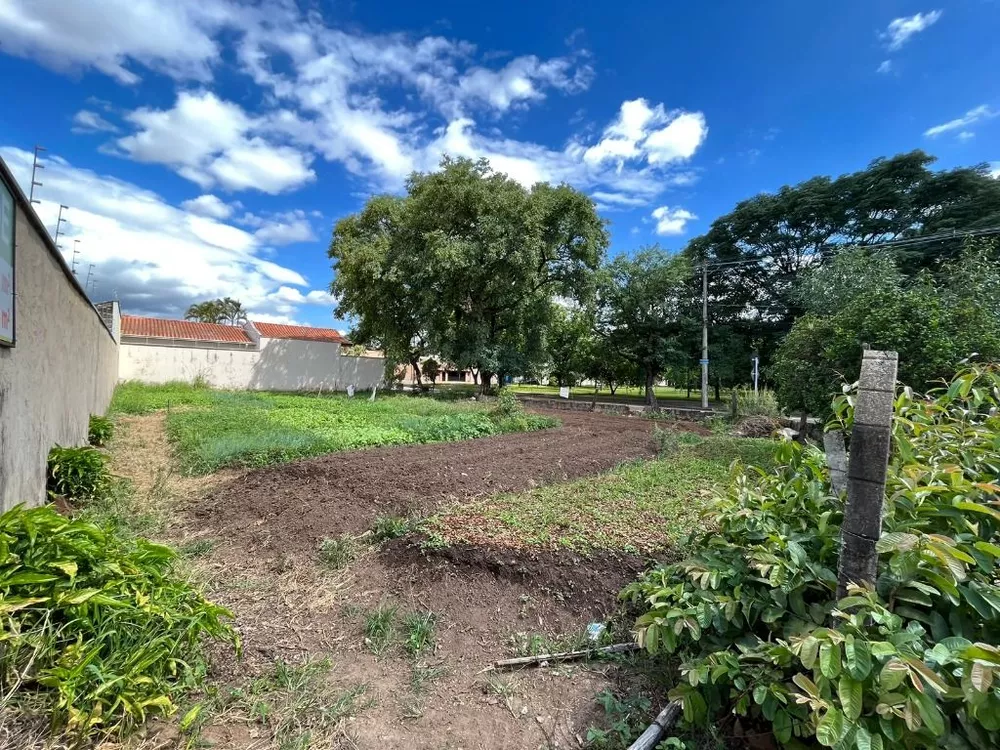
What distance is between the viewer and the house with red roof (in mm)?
18344

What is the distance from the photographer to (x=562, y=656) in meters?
2.23

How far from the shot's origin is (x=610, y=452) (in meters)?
7.07

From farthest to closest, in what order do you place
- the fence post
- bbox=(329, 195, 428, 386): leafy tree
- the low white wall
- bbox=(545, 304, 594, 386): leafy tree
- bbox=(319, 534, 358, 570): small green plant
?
bbox=(545, 304, 594, 386): leafy tree → the low white wall → bbox=(329, 195, 428, 386): leafy tree → bbox=(319, 534, 358, 570): small green plant → the fence post

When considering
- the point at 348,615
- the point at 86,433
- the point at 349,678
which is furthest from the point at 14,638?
the point at 86,433

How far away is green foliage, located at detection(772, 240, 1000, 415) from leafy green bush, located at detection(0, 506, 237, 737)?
5.52 meters

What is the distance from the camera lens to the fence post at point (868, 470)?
54.2 inches

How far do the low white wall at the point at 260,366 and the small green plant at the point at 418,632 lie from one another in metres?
19.8

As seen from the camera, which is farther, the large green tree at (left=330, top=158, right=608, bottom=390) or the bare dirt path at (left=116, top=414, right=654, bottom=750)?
the large green tree at (left=330, top=158, right=608, bottom=390)

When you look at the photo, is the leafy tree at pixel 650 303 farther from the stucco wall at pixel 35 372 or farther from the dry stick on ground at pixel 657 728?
the dry stick on ground at pixel 657 728

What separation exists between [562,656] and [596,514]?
166cm

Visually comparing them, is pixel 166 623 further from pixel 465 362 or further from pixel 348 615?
pixel 465 362

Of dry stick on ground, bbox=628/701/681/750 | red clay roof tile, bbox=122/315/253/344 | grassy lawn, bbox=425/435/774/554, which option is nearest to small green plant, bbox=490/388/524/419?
grassy lawn, bbox=425/435/774/554

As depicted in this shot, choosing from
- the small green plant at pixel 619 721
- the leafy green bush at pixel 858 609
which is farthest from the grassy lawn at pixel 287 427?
the leafy green bush at pixel 858 609

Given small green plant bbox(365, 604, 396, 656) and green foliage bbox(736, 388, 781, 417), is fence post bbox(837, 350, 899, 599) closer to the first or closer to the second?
small green plant bbox(365, 604, 396, 656)
